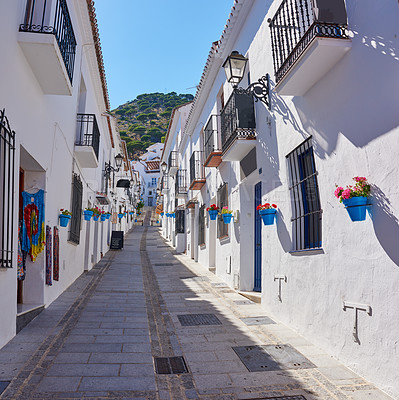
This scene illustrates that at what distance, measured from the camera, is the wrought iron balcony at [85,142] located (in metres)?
10.1

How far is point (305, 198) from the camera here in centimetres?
586

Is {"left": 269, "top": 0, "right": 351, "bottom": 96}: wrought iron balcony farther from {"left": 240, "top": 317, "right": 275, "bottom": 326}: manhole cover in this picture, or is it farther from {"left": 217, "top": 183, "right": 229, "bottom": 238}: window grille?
{"left": 217, "top": 183, "right": 229, "bottom": 238}: window grille

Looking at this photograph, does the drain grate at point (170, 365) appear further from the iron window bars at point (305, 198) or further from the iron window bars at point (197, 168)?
the iron window bars at point (197, 168)

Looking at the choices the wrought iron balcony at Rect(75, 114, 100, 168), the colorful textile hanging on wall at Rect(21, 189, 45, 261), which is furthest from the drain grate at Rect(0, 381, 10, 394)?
the wrought iron balcony at Rect(75, 114, 100, 168)

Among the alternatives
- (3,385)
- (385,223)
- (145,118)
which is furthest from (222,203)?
(145,118)

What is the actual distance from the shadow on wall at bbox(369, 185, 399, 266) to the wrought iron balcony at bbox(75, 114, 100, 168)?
7.91 metres

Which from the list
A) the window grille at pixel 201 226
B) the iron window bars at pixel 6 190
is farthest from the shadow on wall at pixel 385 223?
the window grille at pixel 201 226

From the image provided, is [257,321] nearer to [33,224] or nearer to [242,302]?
[242,302]

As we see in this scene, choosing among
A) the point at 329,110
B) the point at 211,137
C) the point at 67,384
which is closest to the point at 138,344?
the point at 67,384

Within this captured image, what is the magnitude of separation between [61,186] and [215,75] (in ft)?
20.2

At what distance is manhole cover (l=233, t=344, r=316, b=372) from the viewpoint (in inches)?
174

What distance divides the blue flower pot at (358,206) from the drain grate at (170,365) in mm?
2506

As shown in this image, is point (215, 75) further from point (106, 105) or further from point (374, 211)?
point (374, 211)

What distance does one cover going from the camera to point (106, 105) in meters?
14.6
